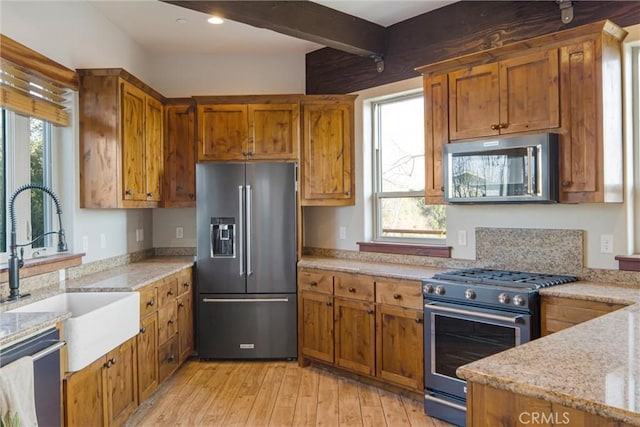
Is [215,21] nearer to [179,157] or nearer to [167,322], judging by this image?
[179,157]

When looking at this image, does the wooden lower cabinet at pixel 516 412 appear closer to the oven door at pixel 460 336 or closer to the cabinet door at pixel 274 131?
the oven door at pixel 460 336

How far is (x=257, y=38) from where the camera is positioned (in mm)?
4289

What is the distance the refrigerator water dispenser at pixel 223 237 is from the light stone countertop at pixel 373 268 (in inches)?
24.0

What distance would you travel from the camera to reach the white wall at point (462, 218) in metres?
2.85

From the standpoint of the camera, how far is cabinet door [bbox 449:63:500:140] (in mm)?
3041

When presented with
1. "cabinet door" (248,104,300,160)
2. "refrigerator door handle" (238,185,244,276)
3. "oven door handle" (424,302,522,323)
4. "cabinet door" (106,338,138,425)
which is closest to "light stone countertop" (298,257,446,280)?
"oven door handle" (424,302,522,323)

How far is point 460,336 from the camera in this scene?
2.91 m

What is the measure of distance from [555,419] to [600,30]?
228 centimetres

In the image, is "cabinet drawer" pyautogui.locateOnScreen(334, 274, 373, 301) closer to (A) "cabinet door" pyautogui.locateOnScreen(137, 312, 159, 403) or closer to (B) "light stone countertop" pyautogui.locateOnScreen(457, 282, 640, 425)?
(A) "cabinet door" pyautogui.locateOnScreen(137, 312, 159, 403)

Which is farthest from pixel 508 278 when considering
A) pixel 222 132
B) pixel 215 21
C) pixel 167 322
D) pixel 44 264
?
pixel 215 21

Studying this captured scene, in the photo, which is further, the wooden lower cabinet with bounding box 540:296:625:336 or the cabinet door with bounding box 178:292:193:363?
the cabinet door with bounding box 178:292:193:363

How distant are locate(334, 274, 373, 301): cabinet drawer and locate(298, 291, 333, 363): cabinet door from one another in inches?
5.5

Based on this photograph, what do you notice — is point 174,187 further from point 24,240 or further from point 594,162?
point 594,162

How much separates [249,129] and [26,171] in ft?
5.81
